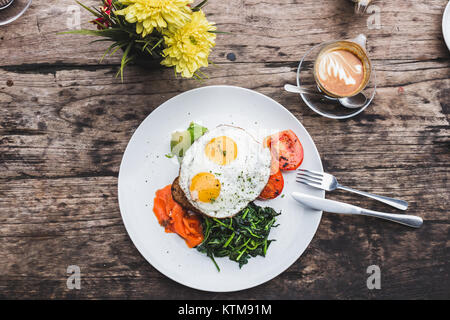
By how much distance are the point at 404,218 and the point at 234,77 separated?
5.66 ft

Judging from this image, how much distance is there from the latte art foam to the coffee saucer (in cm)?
11

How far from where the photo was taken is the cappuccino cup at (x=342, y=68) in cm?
246

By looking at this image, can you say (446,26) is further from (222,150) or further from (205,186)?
(205,186)

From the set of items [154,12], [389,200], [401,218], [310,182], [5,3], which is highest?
[5,3]

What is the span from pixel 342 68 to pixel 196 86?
3.73ft

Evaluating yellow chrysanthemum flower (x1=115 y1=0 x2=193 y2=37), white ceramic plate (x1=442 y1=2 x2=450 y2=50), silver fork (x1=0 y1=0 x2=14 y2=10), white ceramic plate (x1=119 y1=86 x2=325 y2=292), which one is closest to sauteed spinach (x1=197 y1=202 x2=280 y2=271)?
white ceramic plate (x1=119 y1=86 x2=325 y2=292)

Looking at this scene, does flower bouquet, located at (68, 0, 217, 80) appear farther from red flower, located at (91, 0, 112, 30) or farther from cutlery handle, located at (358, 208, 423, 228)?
cutlery handle, located at (358, 208, 423, 228)

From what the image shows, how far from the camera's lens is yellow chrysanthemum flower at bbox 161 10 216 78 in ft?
6.47

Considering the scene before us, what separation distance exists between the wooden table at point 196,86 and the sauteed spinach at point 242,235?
1.13ft

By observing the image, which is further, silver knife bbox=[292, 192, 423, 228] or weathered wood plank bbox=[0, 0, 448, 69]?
weathered wood plank bbox=[0, 0, 448, 69]

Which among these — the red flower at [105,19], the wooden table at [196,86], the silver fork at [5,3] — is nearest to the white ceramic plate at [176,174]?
the wooden table at [196,86]

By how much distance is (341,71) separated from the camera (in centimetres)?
250

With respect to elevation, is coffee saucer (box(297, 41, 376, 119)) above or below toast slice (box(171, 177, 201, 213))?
above

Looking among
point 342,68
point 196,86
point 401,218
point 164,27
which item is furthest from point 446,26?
point 164,27
